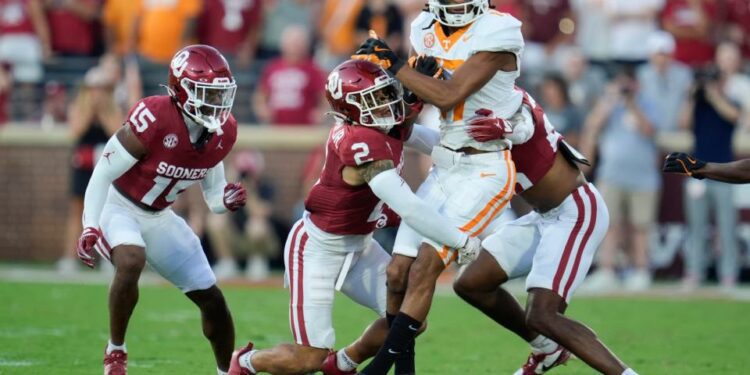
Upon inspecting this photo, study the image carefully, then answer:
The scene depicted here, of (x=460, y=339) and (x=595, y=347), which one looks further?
(x=460, y=339)

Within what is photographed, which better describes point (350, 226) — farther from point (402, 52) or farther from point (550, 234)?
point (402, 52)

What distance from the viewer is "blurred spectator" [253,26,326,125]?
45.4 feet

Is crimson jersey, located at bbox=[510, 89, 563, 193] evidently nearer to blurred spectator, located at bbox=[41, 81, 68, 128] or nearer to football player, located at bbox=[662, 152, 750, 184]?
football player, located at bbox=[662, 152, 750, 184]

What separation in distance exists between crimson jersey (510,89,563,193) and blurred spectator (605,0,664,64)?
7.36 m

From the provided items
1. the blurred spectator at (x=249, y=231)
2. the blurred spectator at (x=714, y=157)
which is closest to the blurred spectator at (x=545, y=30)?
the blurred spectator at (x=714, y=157)

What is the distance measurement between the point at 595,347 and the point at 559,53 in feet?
27.4

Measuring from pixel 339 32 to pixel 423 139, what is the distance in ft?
25.1

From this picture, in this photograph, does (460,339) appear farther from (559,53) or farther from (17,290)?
(559,53)

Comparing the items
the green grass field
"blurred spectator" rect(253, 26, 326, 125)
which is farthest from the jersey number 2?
"blurred spectator" rect(253, 26, 326, 125)

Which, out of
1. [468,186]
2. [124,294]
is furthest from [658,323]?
[124,294]

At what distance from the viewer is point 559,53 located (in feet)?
47.2

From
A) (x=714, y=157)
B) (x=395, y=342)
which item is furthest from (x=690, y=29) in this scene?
(x=395, y=342)

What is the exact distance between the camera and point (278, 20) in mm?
14898

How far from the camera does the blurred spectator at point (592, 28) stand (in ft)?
47.4
